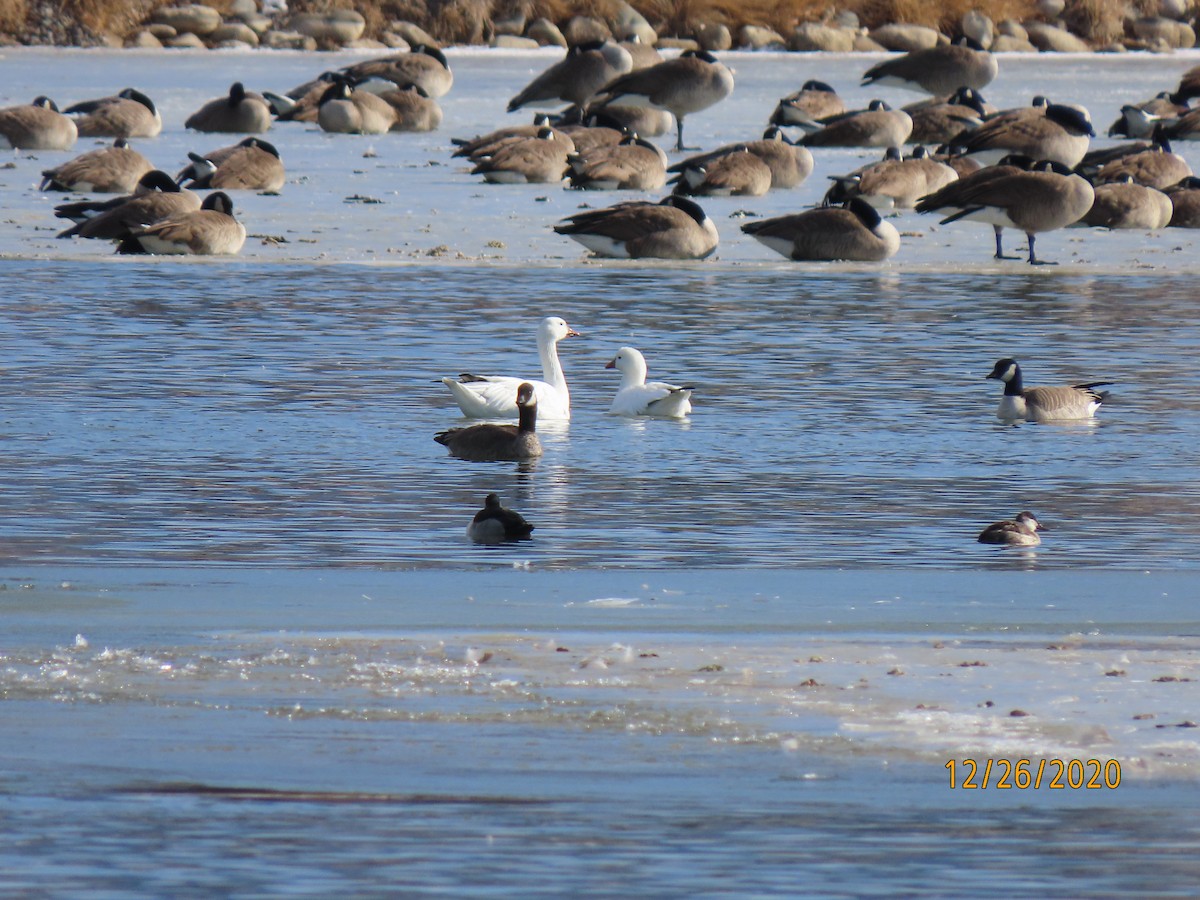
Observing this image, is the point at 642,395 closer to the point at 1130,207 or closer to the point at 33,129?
the point at 1130,207

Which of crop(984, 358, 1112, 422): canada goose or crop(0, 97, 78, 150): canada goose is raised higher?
crop(984, 358, 1112, 422): canada goose

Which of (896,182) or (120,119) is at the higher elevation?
(896,182)

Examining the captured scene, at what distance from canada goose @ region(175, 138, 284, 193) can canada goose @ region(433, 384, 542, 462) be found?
14.1 metres

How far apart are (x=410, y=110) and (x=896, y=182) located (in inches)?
480

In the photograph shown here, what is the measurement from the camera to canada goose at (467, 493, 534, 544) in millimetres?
8438

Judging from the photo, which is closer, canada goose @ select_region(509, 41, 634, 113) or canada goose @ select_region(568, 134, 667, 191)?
canada goose @ select_region(568, 134, 667, 191)

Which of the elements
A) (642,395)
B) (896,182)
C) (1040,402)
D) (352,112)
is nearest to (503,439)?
(642,395)

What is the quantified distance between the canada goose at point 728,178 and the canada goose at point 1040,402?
12862mm

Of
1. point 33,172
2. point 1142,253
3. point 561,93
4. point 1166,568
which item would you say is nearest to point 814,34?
point 561,93

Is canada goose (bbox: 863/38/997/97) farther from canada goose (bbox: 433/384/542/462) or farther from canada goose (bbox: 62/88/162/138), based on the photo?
canada goose (bbox: 433/384/542/462)

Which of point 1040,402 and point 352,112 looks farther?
point 352,112

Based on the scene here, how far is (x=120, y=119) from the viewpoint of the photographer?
3167 cm

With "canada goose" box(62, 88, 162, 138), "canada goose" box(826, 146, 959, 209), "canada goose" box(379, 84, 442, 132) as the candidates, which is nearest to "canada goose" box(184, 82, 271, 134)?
"canada goose" box(62, 88, 162, 138)

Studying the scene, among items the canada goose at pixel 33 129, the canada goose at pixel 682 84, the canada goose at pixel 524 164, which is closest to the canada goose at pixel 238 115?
the canada goose at pixel 33 129
